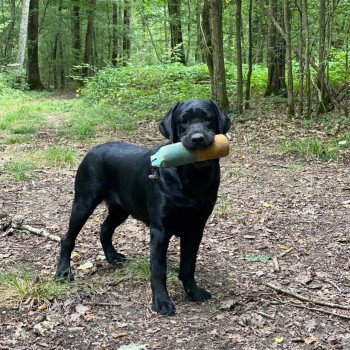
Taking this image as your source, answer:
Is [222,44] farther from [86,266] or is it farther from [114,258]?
[86,266]

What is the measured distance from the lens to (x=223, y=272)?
4.47 meters

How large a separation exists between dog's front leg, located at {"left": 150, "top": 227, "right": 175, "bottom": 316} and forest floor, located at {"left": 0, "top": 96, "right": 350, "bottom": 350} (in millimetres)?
86

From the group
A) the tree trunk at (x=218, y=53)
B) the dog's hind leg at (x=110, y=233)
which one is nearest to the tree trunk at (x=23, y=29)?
the tree trunk at (x=218, y=53)

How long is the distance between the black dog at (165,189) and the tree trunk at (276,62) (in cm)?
979

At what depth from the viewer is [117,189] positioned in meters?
4.22

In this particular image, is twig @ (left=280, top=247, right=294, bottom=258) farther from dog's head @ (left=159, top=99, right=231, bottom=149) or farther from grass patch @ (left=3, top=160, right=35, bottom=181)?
grass patch @ (left=3, top=160, right=35, bottom=181)

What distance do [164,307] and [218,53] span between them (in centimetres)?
843

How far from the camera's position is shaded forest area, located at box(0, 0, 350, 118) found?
415 inches

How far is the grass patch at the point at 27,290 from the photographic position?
12.4 feet

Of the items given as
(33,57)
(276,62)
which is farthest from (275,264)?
(33,57)

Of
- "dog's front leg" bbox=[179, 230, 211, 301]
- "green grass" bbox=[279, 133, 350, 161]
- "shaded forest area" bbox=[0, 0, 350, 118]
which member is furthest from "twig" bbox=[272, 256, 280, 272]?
"shaded forest area" bbox=[0, 0, 350, 118]

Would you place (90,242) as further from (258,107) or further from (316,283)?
(258,107)

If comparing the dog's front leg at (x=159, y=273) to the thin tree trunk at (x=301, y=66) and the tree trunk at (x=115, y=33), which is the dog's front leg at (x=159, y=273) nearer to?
the thin tree trunk at (x=301, y=66)

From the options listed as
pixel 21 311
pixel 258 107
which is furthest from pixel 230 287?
pixel 258 107
